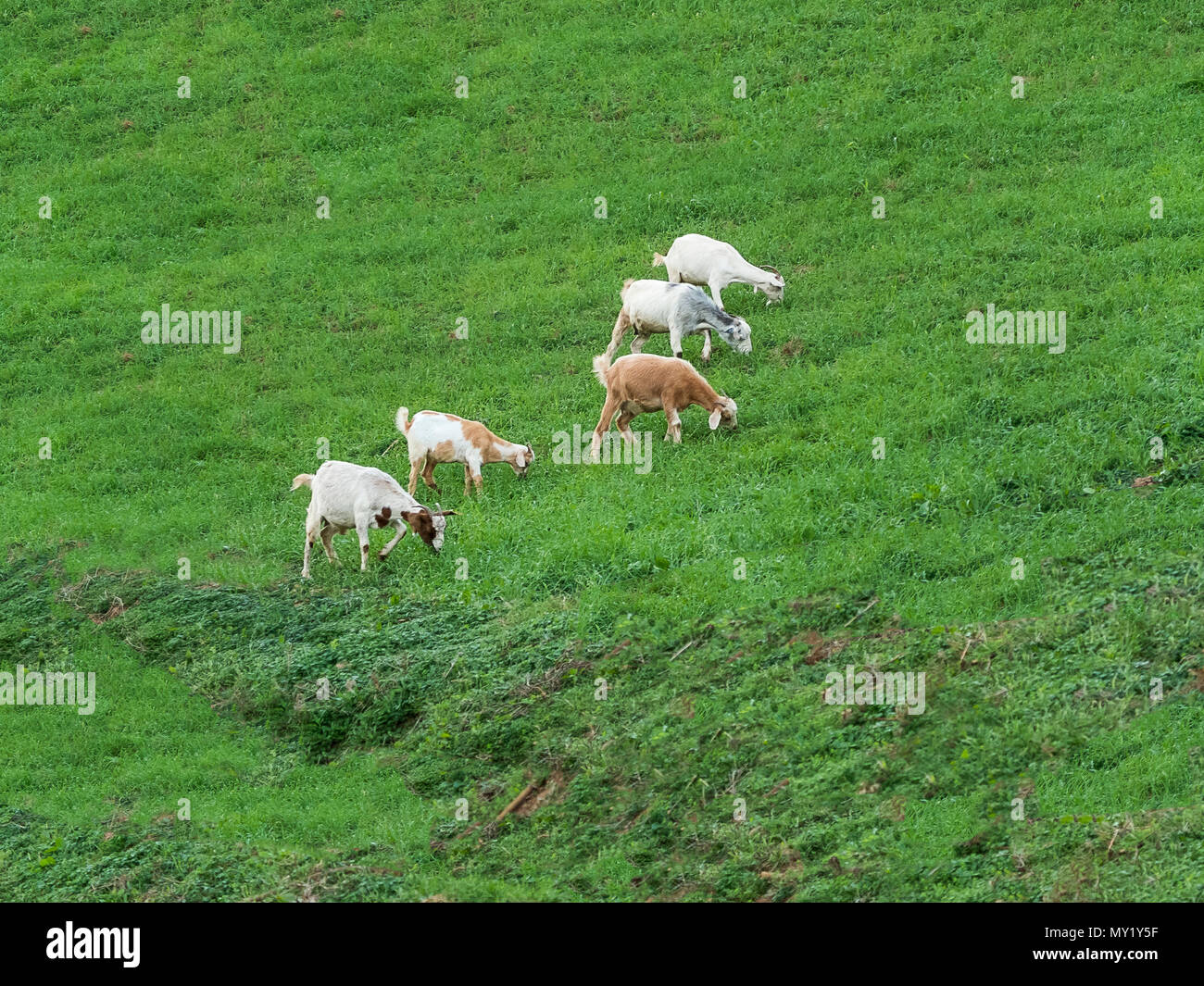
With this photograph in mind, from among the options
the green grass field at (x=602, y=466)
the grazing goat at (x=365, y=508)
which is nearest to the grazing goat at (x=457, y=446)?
the green grass field at (x=602, y=466)

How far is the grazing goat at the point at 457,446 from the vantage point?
19.0m

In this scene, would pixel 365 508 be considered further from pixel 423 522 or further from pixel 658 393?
pixel 658 393

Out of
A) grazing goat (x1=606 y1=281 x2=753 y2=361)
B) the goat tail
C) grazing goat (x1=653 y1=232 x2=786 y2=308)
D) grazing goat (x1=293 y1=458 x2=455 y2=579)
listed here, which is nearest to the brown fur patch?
grazing goat (x1=293 y1=458 x2=455 y2=579)

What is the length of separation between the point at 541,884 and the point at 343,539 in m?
8.72

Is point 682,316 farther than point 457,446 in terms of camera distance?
Yes

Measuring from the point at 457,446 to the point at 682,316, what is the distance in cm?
446

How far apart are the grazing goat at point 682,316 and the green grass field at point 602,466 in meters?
0.66

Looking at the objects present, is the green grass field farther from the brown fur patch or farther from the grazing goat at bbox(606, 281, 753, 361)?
the grazing goat at bbox(606, 281, 753, 361)

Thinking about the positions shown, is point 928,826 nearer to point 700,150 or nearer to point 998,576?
point 998,576

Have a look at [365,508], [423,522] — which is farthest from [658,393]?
[365,508]

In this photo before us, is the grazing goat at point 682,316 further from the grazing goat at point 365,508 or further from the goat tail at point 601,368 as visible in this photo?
the grazing goat at point 365,508

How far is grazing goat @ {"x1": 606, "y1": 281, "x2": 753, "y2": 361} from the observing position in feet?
70.4

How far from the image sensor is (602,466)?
1923 centimetres

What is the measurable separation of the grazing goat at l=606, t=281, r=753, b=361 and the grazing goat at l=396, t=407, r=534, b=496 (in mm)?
3217
